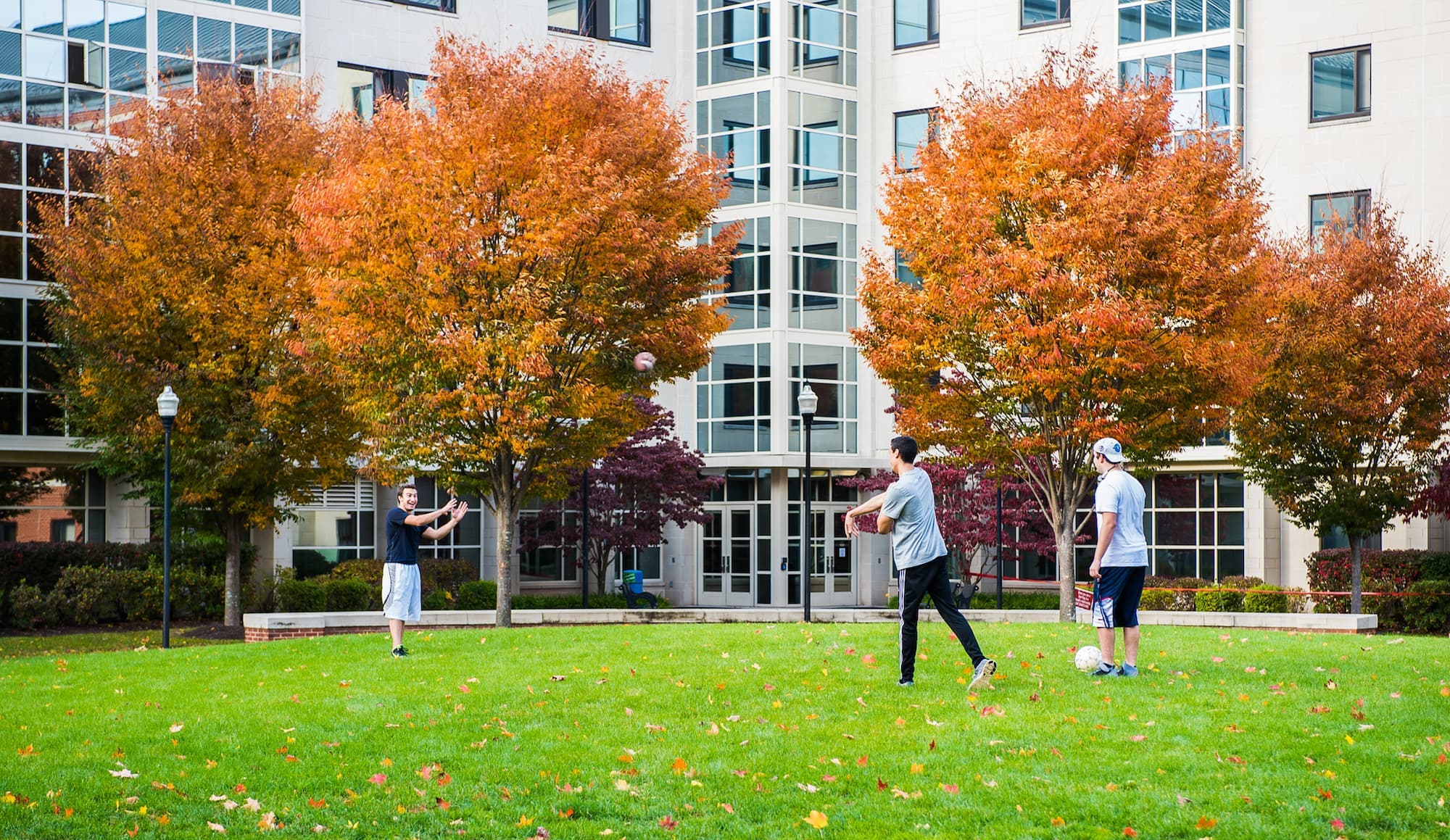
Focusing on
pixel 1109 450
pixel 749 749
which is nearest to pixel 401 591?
pixel 749 749

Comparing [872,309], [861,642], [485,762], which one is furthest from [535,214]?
[485,762]

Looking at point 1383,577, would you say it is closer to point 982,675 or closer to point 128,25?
point 982,675

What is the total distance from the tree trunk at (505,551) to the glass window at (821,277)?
58.7 ft

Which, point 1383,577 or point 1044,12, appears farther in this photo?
point 1044,12

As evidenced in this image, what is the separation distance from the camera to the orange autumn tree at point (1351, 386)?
24.8 meters

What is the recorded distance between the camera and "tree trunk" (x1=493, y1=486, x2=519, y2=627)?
20812 millimetres

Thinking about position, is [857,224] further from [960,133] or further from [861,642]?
[861,642]

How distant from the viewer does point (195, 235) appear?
76.4ft

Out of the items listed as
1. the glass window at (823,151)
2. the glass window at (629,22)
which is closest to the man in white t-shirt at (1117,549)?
the glass window at (823,151)

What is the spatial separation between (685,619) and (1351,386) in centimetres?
1177

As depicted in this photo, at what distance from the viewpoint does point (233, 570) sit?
2541cm

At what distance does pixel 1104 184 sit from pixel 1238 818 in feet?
47.8

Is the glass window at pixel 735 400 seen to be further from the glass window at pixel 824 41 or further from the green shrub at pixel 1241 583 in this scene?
the green shrub at pixel 1241 583

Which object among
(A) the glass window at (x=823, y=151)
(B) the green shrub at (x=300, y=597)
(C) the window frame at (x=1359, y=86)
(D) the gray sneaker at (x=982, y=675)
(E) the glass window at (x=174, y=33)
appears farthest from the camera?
(A) the glass window at (x=823, y=151)
